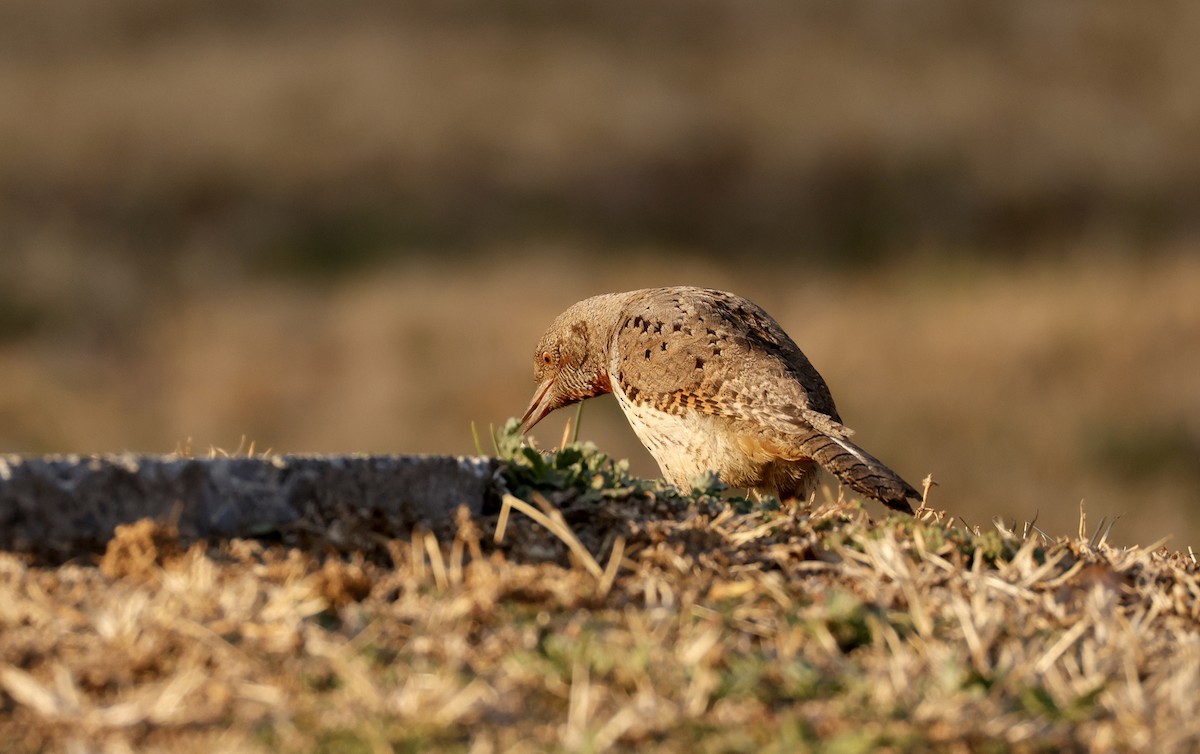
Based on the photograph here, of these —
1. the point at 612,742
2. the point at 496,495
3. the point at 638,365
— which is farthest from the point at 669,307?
the point at 612,742

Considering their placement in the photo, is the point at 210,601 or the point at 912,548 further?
the point at 912,548

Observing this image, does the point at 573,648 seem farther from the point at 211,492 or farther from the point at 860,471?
the point at 860,471

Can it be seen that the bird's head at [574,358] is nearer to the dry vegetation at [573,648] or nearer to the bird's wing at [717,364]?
the bird's wing at [717,364]

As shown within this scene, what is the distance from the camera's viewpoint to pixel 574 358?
633 cm

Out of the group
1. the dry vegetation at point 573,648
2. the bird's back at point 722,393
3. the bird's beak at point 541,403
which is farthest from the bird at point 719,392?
the dry vegetation at point 573,648

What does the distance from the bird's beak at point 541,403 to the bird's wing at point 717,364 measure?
75 cm

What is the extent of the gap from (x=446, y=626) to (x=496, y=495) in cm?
96

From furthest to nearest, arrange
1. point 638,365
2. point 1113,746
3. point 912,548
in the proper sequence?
point 638,365
point 912,548
point 1113,746

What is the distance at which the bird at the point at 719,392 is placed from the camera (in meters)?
5.16

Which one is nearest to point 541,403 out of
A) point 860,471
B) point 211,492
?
point 860,471

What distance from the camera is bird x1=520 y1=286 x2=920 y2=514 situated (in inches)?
203

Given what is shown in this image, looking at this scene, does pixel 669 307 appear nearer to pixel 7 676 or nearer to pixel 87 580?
pixel 87 580

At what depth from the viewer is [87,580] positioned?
270cm

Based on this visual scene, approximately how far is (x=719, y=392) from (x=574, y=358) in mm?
1172
